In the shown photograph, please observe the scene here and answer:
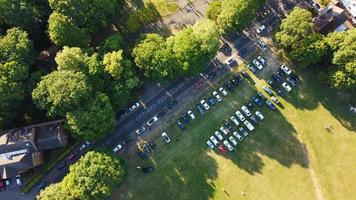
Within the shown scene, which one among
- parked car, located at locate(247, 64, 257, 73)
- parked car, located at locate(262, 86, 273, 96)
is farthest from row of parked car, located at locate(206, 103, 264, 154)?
parked car, located at locate(247, 64, 257, 73)

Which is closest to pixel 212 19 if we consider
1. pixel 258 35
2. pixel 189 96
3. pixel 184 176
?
pixel 258 35

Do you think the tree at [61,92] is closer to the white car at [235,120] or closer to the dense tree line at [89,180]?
the dense tree line at [89,180]

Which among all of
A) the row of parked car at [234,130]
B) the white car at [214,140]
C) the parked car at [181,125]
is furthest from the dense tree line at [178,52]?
the white car at [214,140]

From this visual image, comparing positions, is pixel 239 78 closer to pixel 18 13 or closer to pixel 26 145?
pixel 26 145

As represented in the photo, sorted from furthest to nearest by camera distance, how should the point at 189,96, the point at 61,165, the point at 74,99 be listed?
the point at 189,96 → the point at 61,165 → the point at 74,99

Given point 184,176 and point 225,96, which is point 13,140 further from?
point 225,96

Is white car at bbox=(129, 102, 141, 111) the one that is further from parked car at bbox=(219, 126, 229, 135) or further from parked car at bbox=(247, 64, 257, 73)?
parked car at bbox=(247, 64, 257, 73)
